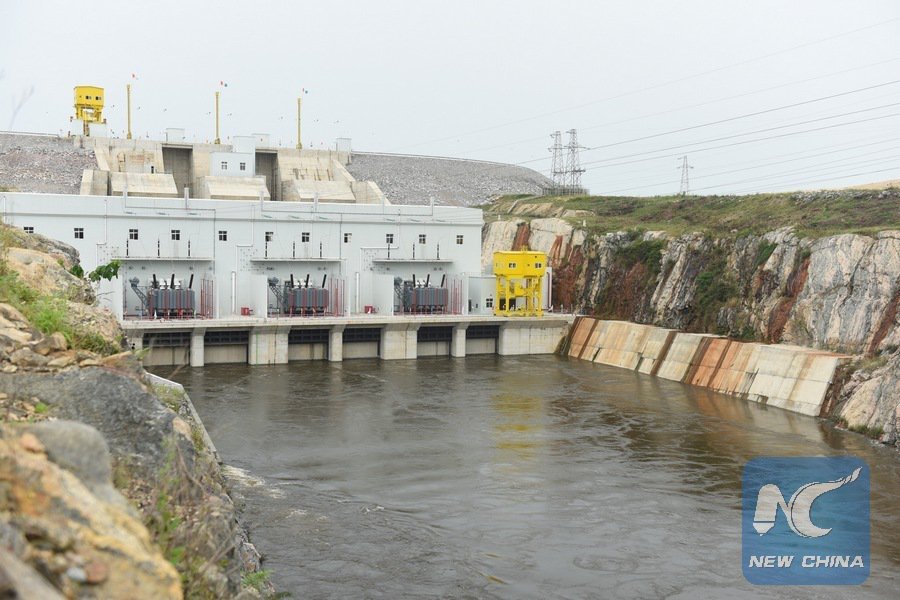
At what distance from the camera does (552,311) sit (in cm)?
5784

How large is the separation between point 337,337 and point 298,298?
289cm

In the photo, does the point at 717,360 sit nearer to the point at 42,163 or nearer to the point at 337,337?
the point at 337,337

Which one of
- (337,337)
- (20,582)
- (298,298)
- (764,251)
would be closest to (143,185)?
(298,298)

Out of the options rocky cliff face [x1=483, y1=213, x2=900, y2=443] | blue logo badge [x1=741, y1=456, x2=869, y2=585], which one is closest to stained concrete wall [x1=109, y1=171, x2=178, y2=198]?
rocky cliff face [x1=483, y1=213, x2=900, y2=443]

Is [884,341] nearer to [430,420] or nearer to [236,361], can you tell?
[430,420]

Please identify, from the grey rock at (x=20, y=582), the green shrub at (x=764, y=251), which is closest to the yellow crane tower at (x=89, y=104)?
the green shrub at (x=764, y=251)

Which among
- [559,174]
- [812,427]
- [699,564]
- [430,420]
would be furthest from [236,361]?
[559,174]

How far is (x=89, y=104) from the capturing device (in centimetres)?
7262

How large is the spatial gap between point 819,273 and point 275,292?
26.3 m

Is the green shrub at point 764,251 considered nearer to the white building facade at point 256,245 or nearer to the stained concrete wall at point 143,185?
the white building facade at point 256,245

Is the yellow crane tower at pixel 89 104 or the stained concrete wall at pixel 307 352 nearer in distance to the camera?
the stained concrete wall at pixel 307 352

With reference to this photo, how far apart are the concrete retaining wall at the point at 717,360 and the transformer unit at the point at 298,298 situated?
1422 cm

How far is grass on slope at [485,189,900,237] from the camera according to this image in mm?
46469

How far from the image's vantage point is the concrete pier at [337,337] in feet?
150
